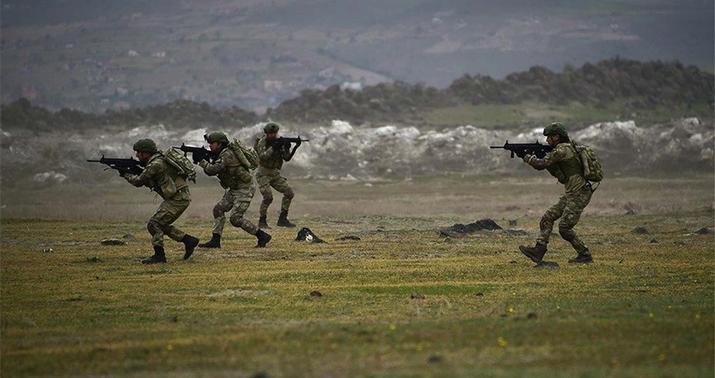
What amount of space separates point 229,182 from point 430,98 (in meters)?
44.5

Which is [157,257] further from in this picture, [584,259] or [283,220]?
[283,220]

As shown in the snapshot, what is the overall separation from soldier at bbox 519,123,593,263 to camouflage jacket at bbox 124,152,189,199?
5520 millimetres

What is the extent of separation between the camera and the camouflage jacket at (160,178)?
2373 centimetres

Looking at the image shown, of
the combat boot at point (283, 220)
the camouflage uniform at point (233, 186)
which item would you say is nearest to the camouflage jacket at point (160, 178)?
the camouflage uniform at point (233, 186)

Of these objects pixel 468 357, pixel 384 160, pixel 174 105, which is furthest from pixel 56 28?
pixel 468 357

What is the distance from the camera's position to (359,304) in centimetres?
1884

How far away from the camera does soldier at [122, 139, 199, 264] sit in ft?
78.4

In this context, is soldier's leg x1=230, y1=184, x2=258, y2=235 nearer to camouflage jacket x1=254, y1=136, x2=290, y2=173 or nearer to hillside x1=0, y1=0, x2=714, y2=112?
camouflage jacket x1=254, y1=136, x2=290, y2=173

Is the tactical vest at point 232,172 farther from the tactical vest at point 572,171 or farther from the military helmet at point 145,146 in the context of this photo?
the tactical vest at point 572,171

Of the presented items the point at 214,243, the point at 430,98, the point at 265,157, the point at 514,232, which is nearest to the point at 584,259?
the point at 214,243

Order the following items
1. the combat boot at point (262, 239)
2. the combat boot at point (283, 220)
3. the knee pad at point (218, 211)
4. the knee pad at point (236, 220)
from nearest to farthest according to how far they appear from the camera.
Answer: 1. the knee pad at point (236, 220)
2. the knee pad at point (218, 211)
3. the combat boot at point (262, 239)
4. the combat boot at point (283, 220)

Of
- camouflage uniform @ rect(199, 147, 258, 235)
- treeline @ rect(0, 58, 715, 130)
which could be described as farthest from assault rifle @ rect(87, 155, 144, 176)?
treeline @ rect(0, 58, 715, 130)

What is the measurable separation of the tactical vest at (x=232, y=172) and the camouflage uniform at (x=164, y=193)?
1860mm

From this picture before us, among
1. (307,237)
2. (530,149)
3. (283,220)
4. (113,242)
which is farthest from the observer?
(283,220)
